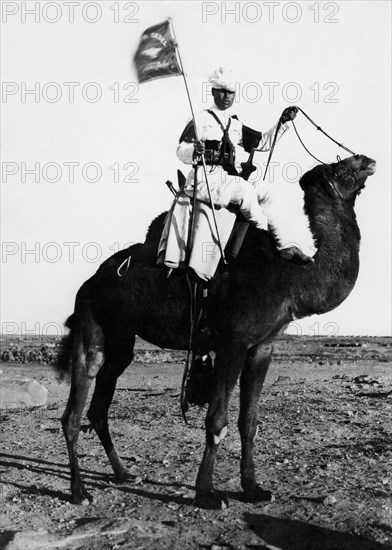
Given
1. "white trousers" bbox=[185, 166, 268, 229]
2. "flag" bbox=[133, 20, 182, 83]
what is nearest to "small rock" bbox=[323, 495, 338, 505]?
"white trousers" bbox=[185, 166, 268, 229]

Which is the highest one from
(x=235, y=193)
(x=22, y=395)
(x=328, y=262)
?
(x=235, y=193)

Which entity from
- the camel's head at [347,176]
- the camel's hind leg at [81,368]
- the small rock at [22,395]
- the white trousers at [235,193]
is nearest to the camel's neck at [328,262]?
the camel's head at [347,176]

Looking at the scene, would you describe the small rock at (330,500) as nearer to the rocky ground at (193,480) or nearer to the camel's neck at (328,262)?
the rocky ground at (193,480)

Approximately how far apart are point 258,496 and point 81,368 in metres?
2.26

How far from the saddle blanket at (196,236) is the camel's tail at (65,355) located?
1730mm

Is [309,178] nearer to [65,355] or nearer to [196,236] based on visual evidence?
[196,236]

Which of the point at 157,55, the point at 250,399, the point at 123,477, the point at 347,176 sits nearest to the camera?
the point at 347,176

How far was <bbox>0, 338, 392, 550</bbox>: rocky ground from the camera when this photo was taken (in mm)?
6320

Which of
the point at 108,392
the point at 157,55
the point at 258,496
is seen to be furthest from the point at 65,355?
the point at 157,55

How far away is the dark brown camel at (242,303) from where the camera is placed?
7.18 metres

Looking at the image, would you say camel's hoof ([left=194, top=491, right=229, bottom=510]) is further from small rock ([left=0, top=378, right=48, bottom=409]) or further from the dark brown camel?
small rock ([left=0, top=378, right=48, bottom=409])

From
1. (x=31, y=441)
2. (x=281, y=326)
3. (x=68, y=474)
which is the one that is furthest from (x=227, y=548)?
(x=31, y=441)

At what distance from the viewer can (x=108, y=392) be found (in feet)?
28.1

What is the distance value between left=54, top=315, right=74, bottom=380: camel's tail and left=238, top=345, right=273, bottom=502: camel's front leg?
7.35 ft
